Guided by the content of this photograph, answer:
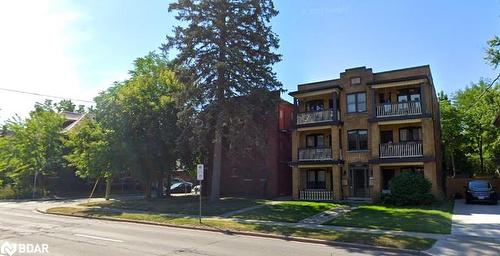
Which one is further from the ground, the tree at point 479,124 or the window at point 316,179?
the tree at point 479,124

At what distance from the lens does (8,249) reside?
11.7 metres

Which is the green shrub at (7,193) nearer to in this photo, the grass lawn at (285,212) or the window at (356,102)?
the grass lawn at (285,212)

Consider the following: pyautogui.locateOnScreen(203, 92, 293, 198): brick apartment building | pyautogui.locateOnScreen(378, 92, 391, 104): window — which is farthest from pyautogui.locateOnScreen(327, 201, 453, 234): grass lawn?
pyautogui.locateOnScreen(203, 92, 293, 198): brick apartment building

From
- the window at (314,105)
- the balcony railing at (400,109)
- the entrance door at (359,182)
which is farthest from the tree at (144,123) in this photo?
the balcony railing at (400,109)

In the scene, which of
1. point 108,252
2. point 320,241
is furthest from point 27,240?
point 320,241

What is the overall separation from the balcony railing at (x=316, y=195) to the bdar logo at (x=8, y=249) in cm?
2205

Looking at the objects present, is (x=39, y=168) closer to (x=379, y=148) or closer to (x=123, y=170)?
(x=123, y=170)

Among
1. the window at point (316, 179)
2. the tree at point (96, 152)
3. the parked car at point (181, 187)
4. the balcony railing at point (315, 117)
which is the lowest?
the parked car at point (181, 187)

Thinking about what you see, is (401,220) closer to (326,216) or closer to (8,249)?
(326,216)

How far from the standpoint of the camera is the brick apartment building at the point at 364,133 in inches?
1114

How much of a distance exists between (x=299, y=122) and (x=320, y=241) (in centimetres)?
1874

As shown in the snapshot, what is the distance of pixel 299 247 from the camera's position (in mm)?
13109

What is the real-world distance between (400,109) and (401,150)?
2852mm

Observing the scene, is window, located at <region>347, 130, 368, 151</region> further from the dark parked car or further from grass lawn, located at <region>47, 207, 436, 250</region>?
grass lawn, located at <region>47, 207, 436, 250</region>
